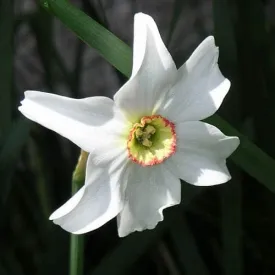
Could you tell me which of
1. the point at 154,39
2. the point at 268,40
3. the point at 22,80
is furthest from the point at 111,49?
the point at 22,80

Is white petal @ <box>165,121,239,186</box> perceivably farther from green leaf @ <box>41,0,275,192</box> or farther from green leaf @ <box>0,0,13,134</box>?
green leaf @ <box>0,0,13,134</box>

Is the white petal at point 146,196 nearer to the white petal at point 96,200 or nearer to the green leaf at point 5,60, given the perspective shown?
the white petal at point 96,200

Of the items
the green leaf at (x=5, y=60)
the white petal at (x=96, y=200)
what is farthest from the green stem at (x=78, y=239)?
the green leaf at (x=5, y=60)

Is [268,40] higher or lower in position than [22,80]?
higher

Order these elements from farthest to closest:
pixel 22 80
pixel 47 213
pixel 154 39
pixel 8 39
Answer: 1. pixel 22 80
2. pixel 47 213
3. pixel 8 39
4. pixel 154 39

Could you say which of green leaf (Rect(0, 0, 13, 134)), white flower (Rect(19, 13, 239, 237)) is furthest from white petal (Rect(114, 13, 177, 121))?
green leaf (Rect(0, 0, 13, 134))

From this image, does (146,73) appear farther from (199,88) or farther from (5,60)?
(5,60)

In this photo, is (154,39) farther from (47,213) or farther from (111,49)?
(47,213)
